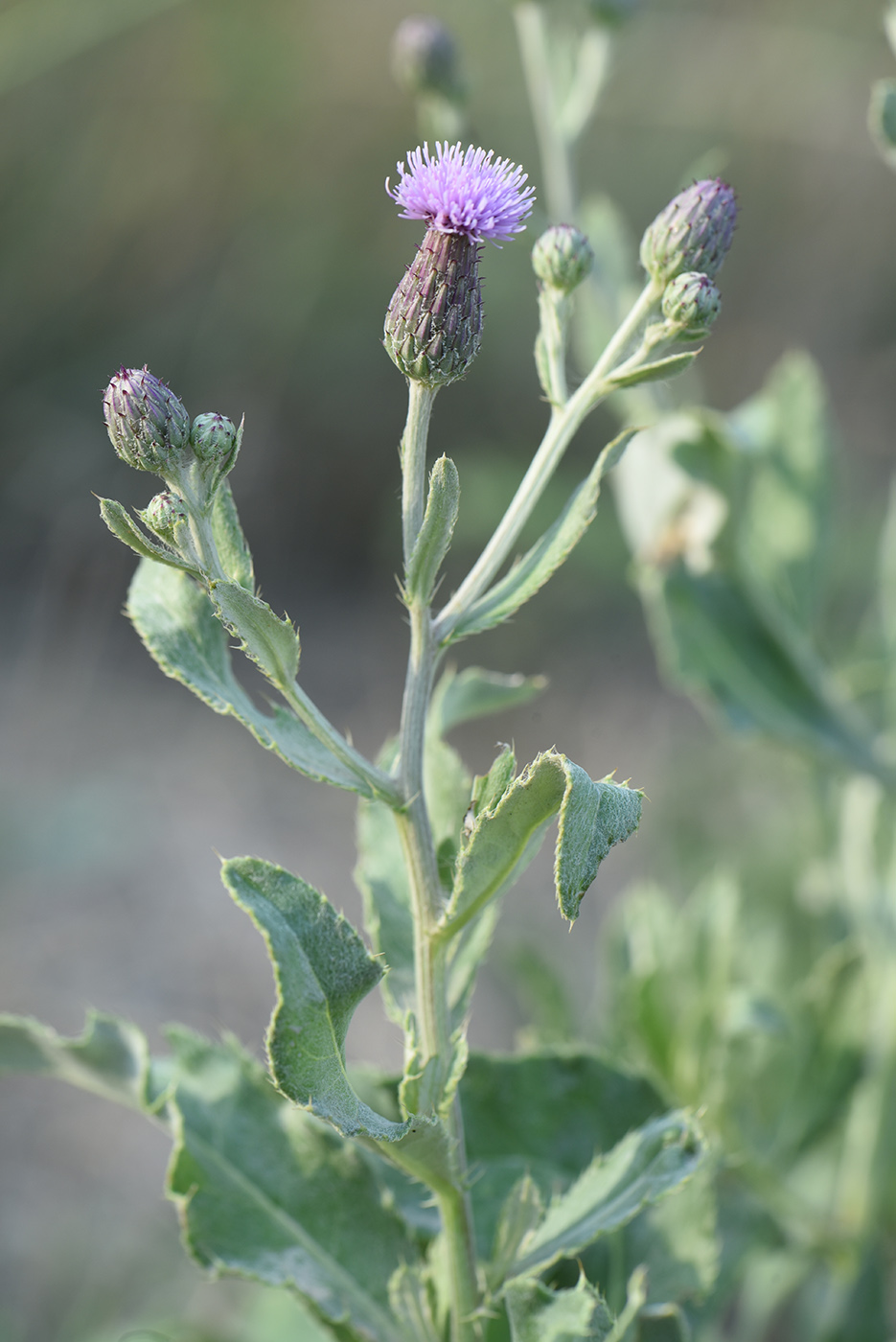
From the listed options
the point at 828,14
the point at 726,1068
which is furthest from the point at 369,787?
the point at 828,14

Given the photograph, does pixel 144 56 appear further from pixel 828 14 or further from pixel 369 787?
pixel 369 787

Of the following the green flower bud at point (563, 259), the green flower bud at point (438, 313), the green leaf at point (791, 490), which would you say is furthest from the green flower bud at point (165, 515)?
the green leaf at point (791, 490)

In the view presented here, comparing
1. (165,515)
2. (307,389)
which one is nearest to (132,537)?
(165,515)

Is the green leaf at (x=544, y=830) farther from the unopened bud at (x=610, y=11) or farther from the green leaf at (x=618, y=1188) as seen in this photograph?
the unopened bud at (x=610, y=11)

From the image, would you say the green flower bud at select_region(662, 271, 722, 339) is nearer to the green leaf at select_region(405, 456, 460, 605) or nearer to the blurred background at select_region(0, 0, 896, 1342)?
the green leaf at select_region(405, 456, 460, 605)

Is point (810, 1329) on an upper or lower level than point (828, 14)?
lower
